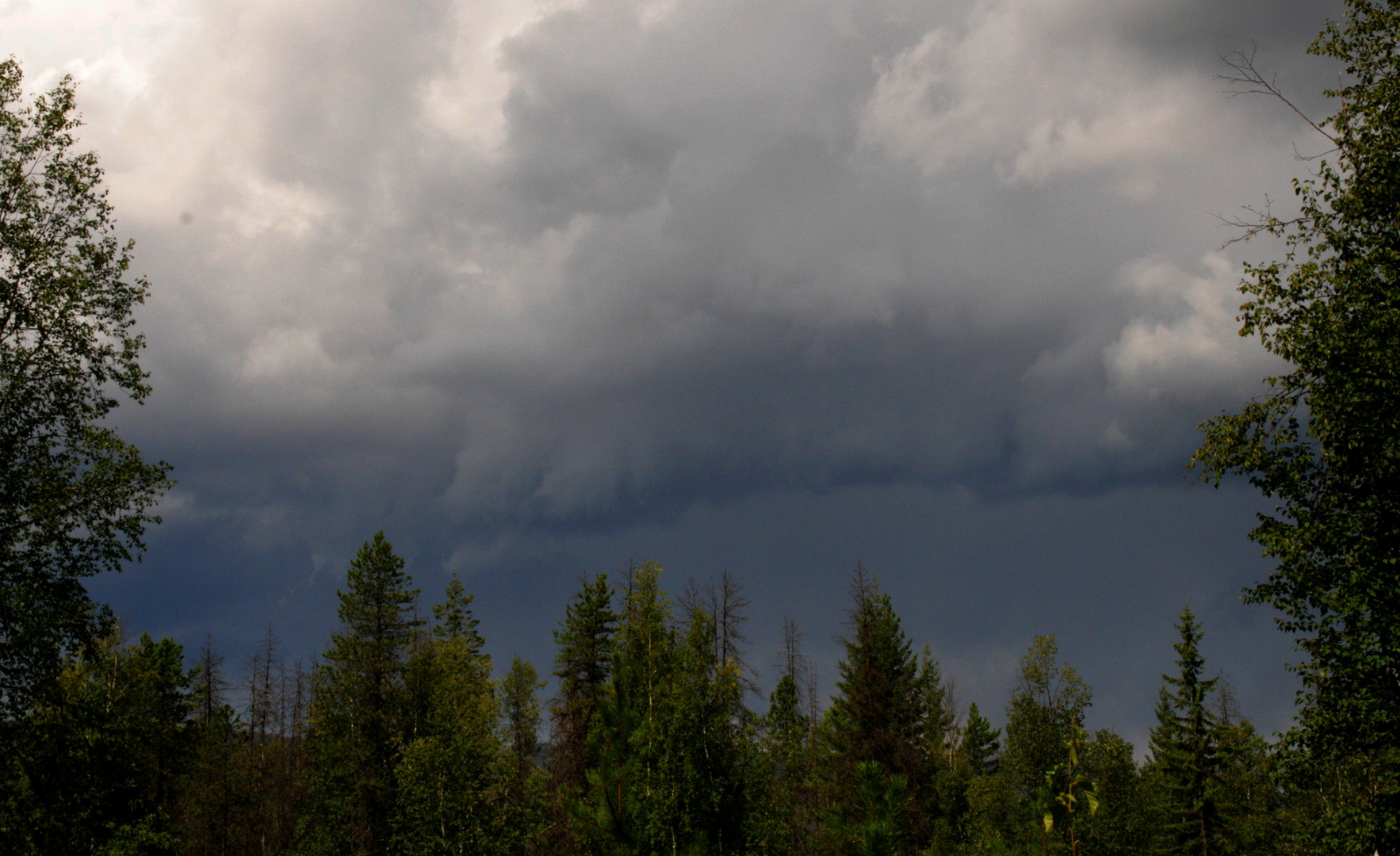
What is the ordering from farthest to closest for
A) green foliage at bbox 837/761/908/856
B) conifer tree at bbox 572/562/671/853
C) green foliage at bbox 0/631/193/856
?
conifer tree at bbox 572/562/671/853, green foliage at bbox 0/631/193/856, green foliage at bbox 837/761/908/856

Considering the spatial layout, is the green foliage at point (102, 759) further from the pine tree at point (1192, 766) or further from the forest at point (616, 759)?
the pine tree at point (1192, 766)

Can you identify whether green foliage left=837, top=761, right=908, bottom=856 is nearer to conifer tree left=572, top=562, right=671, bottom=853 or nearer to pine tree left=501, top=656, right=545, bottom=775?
conifer tree left=572, top=562, right=671, bottom=853

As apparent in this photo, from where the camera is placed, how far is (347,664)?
43688mm

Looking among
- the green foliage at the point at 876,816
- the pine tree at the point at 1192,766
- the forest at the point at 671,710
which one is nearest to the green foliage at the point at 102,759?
the forest at the point at 671,710

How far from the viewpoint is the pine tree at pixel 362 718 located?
41875 mm

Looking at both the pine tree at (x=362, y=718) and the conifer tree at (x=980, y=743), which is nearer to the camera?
the pine tree at (x=362, y=718)

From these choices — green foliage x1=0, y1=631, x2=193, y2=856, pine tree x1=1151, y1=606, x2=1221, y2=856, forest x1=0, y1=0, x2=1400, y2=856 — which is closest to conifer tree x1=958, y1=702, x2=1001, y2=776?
forest x1=0, y1=0, x2=1400, y2=856

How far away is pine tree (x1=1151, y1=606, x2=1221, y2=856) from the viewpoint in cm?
4231

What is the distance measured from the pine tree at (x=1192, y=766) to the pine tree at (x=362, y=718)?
36092mm

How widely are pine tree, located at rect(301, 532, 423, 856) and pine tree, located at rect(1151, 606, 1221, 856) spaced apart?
36092mm

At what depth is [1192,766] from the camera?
42.3m

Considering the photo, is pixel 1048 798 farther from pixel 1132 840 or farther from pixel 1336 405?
pixel 1132 840

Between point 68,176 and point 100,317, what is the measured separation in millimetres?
2745

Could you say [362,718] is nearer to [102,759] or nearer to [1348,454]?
[102,759]
